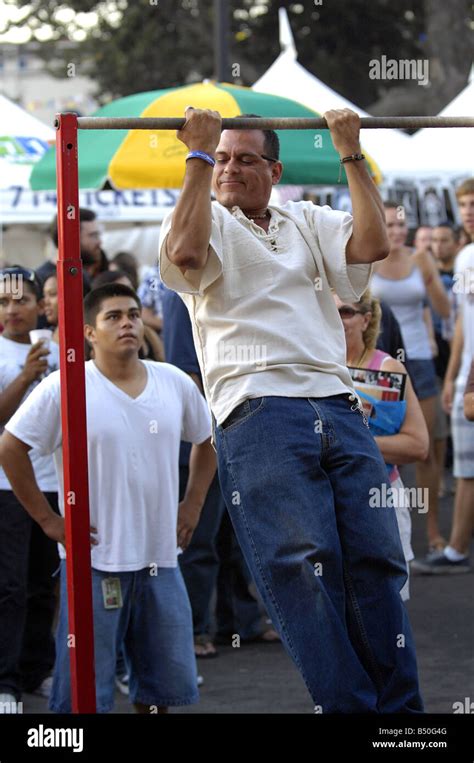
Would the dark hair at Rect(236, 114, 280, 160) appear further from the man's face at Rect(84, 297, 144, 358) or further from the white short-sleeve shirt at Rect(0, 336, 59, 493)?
the white short-sleeve shirt at Rect(0, 336, 59, 493)

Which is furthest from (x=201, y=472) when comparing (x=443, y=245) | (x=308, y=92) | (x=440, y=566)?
(x=308, y=92)

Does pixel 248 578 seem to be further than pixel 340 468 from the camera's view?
Yes

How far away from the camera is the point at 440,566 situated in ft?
27.1

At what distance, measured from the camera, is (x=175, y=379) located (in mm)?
5289

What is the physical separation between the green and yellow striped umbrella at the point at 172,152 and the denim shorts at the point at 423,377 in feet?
4.46

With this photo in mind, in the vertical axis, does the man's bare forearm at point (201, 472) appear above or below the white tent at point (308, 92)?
below

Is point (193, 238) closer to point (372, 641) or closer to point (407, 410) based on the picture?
point (372, 641)

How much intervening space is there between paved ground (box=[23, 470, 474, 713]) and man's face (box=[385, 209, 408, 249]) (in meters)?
2.42

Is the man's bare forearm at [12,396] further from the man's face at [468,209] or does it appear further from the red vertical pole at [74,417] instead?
the man's face at [468,209]

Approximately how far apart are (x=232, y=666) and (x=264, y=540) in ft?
9.18

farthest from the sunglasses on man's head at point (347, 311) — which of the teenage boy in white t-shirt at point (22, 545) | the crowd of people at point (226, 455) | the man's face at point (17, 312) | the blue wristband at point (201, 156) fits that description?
the blue wristband at point (201, 156)

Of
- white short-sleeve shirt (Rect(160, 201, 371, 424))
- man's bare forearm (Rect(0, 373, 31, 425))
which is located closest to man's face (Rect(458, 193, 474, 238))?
man's bare forearm (Rect(0, 373, 31, 425))

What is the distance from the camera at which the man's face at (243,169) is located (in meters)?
4.07

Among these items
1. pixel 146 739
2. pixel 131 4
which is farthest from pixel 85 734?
pixel 131 4
